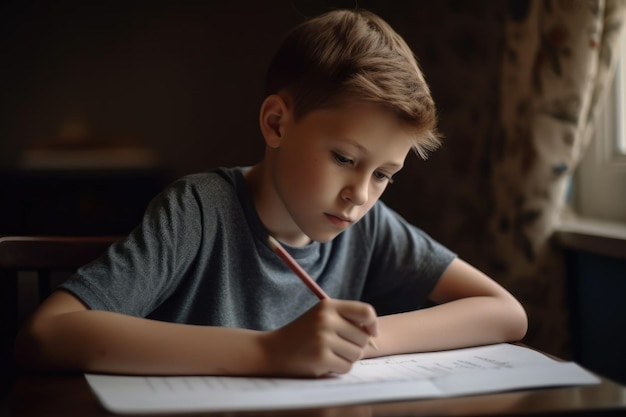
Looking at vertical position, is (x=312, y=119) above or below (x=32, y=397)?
above

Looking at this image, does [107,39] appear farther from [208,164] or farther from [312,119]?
[312,119]

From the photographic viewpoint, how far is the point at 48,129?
215cm

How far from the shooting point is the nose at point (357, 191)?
1034 millimetres

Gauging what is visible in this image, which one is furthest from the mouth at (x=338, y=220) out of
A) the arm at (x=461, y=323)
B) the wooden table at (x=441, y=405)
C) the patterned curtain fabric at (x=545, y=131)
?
the patterned curtain fabric at (x=545, y=131)

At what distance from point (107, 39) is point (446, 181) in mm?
976

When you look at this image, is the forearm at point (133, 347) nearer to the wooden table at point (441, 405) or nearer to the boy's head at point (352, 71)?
the wooden table at point (441, 405)

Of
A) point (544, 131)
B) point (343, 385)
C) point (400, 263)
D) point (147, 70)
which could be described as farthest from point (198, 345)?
point (147, 70)

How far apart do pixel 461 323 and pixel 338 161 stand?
275 millimetres

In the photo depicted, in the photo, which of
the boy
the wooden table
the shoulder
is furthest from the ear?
the wooden table

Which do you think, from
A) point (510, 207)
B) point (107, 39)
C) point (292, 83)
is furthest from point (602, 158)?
point (107, 39)

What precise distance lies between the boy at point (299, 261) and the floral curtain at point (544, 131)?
398 mm

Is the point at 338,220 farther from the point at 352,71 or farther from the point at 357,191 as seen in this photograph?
the point at 352,71

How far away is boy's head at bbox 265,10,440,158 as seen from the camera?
1.07 meters

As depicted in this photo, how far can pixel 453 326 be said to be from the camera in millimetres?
1065
